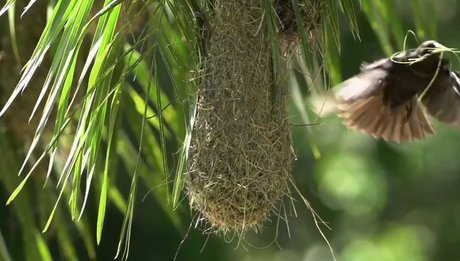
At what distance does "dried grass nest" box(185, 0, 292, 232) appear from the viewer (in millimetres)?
946

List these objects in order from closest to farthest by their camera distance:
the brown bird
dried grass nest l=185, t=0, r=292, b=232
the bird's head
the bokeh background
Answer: dried grass nest l=185, t=0, r=292, b=232 → the bird's head → the brown bird → the bokeh background

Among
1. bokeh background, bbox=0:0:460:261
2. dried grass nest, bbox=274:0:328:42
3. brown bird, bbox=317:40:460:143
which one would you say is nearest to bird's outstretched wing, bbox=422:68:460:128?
Result: brown bird, bbox=317:40:460:143

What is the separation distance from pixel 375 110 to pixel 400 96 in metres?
0.08

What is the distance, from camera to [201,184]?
3.16 feet

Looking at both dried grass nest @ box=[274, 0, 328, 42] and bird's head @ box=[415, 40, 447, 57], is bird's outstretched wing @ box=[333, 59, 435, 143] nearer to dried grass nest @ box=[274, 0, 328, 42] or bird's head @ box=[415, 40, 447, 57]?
bird's head @ box=[415, 40, 447, 57]

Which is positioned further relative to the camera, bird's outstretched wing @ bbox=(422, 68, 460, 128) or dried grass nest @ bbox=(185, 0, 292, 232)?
bird's outstretched wing @ bbox=(422, 68, 460, 128)

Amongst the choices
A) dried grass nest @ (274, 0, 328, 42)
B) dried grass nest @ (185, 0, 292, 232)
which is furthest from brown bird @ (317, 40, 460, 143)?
dried grass nest @ (185, 0, 292, 232)

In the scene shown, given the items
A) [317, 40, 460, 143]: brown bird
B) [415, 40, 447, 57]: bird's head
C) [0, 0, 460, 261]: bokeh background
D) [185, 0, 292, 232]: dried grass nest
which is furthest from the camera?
[0, 0, 460, 261]: bokeh background

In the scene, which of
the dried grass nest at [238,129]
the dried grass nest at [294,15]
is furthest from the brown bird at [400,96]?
the dried grass nest at [238,129]

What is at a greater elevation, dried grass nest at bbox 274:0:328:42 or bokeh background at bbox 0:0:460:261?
dried grass nest at bbox 274:0:328:42

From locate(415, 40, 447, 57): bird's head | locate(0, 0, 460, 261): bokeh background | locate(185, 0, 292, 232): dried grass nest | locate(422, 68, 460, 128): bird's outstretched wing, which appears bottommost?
locate(0, 0, 460, 261): bokeh background

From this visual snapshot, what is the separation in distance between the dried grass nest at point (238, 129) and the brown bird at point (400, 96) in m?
0.46

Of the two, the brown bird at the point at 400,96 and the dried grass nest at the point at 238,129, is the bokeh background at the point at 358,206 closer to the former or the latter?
the brown bird at the point at 400,96

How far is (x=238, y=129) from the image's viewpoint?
947 mm
